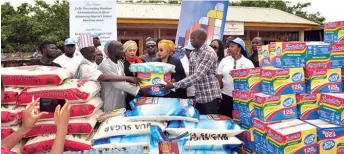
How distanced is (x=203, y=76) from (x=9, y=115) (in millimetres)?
1622

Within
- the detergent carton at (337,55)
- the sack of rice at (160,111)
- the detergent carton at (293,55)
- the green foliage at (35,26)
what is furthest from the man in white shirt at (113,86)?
the green foliage at (35,26)

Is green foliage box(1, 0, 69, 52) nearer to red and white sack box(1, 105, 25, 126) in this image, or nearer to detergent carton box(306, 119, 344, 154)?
red and white sack box(1, 105, 25, 126)

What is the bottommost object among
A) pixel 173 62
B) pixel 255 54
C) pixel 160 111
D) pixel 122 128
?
pixel 122 128

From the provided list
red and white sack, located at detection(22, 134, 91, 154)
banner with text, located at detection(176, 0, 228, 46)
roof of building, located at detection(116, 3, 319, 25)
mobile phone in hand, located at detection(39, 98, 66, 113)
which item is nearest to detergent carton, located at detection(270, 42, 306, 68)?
red and white sack, located at detection(22, 134, 91, 154)

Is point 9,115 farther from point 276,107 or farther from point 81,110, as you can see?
point 276,107

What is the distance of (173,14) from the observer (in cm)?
1241

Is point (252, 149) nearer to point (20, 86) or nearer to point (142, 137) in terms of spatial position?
→ point (142, 137)

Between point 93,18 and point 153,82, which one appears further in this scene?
point 93,18

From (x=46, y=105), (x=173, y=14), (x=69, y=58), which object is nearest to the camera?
(x=46, y=105)

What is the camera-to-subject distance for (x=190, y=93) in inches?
144

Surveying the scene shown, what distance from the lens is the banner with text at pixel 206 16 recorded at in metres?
5.42

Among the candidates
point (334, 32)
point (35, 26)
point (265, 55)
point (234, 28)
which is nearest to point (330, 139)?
point (334, 32)

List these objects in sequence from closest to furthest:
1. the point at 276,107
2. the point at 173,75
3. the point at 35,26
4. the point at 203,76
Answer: the point at 276,107 → the point at 203,76 → the point at 173,75 → the point at 35,26

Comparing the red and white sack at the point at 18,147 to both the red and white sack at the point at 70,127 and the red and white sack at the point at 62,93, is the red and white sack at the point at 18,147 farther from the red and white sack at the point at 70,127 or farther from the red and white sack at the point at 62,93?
the red and white sack at the point at 62,93
